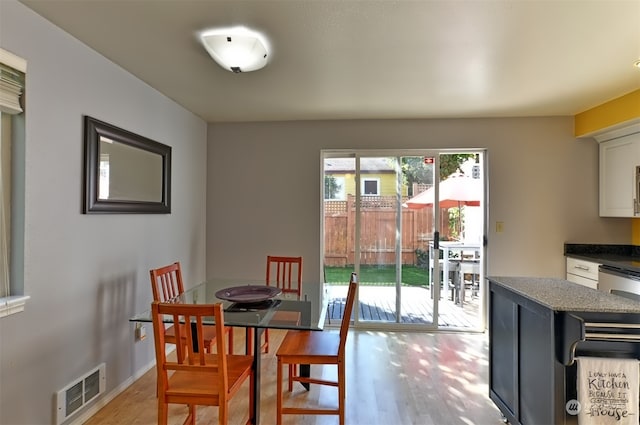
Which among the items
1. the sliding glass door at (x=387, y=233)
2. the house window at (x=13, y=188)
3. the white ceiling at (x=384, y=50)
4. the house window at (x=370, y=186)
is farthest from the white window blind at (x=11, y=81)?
the house window at (x=370, y=186)

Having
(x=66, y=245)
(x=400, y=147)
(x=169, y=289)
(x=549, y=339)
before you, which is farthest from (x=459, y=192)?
(x=66, y=245)

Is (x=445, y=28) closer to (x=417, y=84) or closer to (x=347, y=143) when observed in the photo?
(x=417, y=84)

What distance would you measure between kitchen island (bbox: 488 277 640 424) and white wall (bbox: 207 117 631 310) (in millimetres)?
1720

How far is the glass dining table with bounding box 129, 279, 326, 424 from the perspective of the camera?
1.89 metres

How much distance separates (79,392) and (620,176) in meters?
4.80

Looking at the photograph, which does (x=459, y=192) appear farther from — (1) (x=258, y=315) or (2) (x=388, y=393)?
(1) (x=258, y=315)

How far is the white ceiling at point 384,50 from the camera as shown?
170cm

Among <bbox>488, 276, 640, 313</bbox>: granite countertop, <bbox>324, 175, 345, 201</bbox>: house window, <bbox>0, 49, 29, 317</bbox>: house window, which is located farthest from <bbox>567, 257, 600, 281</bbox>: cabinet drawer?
<bbox>0, 49, 29, 317</bbox>: house window

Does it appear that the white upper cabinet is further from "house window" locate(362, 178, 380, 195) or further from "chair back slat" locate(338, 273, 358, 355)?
"chair back slat" locate(338, 273, 358, 355)

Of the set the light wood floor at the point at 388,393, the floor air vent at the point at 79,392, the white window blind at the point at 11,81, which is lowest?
the light wood floor at the point at 388,393

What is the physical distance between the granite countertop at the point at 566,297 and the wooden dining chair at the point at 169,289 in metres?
1.92

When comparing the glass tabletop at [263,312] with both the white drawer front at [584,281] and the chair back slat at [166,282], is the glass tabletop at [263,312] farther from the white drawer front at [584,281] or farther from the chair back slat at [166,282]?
the white drawer front at [584,281]

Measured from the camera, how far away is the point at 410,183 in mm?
3814

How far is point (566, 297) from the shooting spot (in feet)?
5.64
